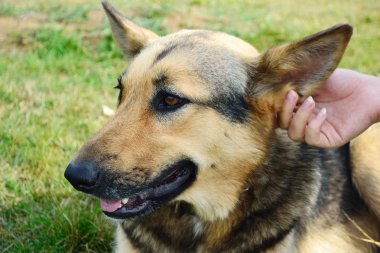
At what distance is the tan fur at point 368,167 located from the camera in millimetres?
4062

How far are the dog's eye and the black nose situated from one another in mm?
552

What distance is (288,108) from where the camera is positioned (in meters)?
3.26

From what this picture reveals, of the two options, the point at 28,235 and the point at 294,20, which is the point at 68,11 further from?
the point at 28,235

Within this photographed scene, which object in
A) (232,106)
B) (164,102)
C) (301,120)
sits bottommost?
(301,120)

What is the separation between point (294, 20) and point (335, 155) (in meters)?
6.81

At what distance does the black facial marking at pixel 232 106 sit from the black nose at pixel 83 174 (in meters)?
0.80

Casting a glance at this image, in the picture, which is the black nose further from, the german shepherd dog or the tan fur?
the tan fur

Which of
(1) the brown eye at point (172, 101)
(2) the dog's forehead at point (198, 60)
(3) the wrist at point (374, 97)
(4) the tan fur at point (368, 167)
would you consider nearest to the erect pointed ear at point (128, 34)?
(2) the dog's forehead at point (198, 60)

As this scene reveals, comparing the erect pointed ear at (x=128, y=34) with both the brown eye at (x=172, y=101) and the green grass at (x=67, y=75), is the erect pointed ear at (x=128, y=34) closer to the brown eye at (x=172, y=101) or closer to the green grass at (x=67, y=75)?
the brown eye at (x=172, y=101)

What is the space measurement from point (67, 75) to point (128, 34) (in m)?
3.17

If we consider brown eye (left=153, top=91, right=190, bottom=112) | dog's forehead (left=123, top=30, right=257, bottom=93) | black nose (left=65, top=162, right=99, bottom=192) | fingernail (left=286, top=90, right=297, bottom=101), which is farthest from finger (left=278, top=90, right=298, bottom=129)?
black nose (left=65, top=162, right=99, bottom=192)

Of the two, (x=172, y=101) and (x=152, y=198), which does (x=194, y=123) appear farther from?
(x=152, y=198)

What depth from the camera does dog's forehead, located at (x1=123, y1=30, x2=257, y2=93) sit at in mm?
3266

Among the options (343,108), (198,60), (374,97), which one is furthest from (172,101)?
(374,97)
